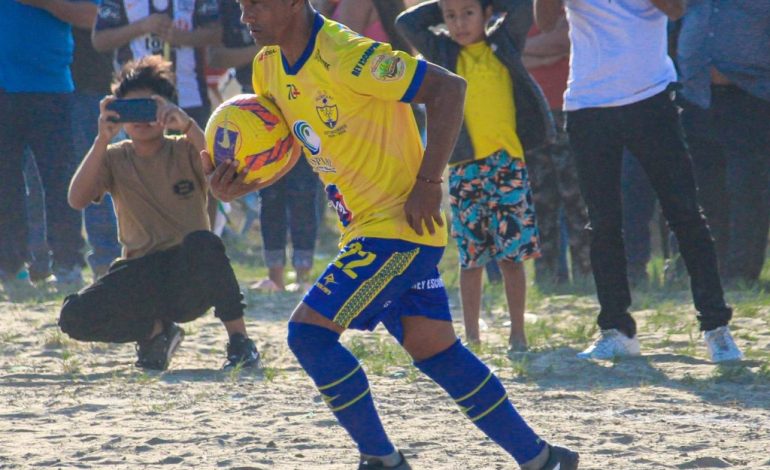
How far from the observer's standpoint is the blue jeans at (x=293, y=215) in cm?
926

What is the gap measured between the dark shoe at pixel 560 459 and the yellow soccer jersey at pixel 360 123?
0.78 metres

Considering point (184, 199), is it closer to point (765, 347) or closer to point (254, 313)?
point (254, 313)

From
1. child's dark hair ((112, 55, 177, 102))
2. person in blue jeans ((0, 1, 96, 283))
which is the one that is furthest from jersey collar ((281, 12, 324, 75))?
person in blue jeans ((0, 1, 96, 283))

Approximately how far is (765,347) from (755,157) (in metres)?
1.89

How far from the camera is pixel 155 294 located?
6.85m

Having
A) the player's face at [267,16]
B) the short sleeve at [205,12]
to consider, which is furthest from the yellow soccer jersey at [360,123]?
the short sleeve at [205,12]

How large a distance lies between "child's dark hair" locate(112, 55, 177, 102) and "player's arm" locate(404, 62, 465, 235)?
2800 mm

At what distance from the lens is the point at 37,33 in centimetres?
943

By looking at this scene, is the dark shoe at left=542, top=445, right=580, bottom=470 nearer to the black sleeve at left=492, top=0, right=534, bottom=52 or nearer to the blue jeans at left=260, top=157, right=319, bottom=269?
the black sleeve at left=492, top=0, right=534, bottom=52

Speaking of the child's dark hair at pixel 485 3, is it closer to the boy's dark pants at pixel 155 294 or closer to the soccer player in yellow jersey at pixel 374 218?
the boy's dark pants at pixel 155 294

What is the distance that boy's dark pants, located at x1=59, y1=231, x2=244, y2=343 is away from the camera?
675cm

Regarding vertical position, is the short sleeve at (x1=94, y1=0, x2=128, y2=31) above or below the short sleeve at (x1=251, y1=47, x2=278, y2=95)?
above

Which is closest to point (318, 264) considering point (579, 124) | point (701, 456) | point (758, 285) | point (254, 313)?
point (254, 313)

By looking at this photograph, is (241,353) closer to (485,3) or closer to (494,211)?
(494,211)
